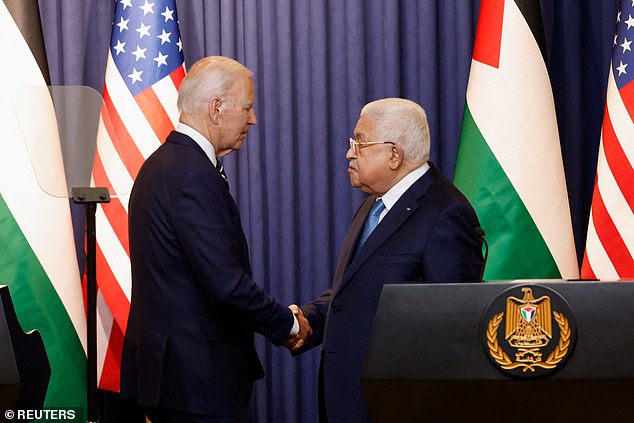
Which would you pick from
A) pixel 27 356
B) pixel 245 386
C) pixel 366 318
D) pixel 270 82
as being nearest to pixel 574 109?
pixel 270 82

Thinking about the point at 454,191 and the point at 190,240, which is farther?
the point at 454,191

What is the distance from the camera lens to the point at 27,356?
2498 millimetres

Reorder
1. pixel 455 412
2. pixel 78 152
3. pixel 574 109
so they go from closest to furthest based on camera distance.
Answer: pixel 455 412, pixel 78 152, pixel 574 109

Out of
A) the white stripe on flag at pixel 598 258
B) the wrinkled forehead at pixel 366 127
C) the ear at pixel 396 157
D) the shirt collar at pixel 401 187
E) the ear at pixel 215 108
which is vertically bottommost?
Answer: the white stripe on flag at pixel 598 258

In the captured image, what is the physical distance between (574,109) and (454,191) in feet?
6.84

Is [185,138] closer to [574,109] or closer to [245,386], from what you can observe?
[245,386]

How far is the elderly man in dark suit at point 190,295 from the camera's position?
2.61 m

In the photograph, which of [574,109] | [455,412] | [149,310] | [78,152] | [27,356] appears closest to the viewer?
[455,412]

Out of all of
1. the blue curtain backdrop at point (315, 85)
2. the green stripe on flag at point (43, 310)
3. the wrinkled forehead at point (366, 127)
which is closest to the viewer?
the wrinkled forehead at point (366, 127)

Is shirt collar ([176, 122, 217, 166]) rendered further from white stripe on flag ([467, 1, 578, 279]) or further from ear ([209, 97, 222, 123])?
white stripe on flag ([467, 1, 578, 279])

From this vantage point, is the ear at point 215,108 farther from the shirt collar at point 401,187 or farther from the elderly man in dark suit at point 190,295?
the shirt collar at point 401,187

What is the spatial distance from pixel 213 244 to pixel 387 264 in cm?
55

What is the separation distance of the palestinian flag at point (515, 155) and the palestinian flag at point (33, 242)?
1.85 meters

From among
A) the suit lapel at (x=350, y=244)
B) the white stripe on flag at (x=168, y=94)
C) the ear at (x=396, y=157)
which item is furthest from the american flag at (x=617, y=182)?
the white stripe on flag at (x=168, y=94)
